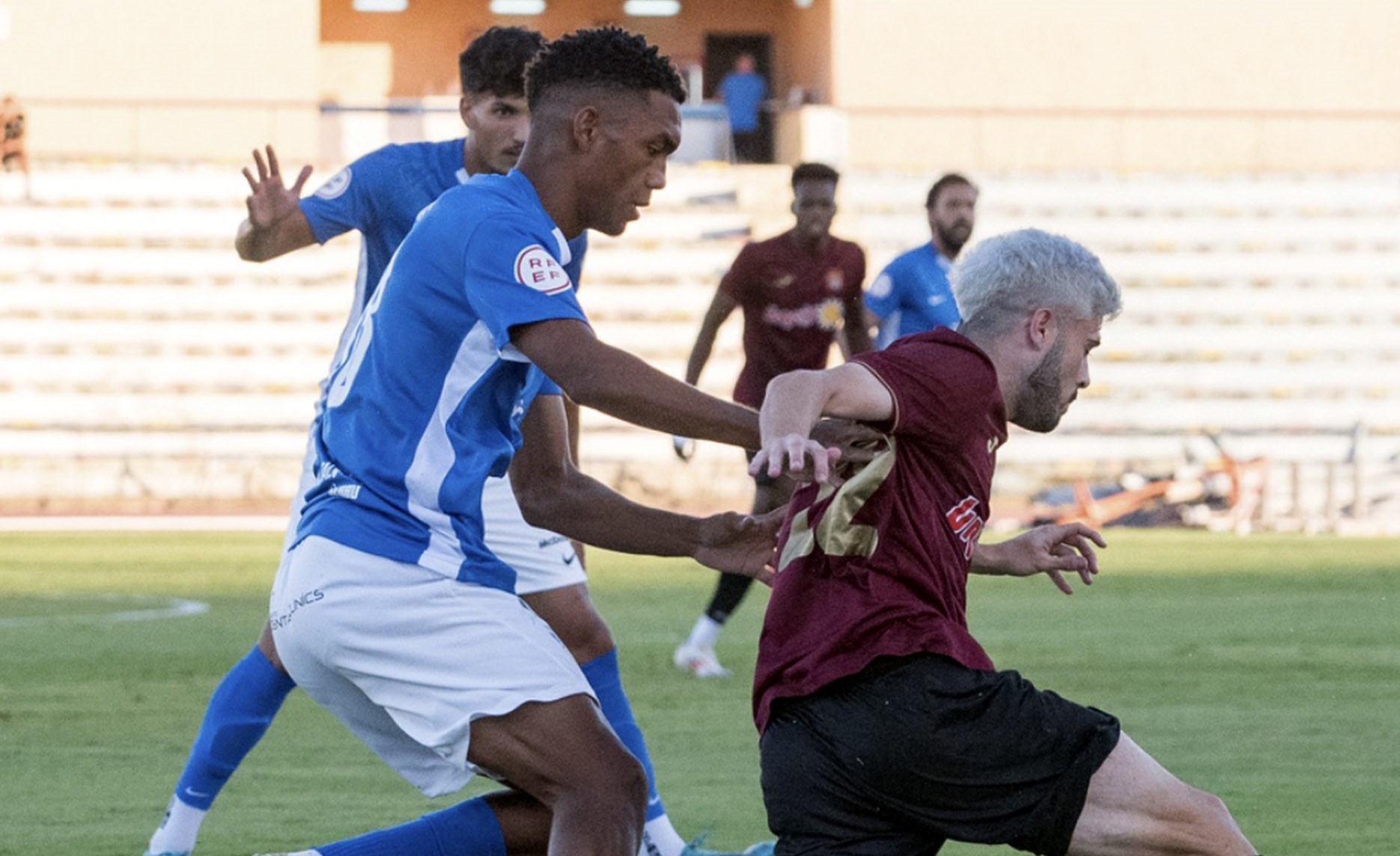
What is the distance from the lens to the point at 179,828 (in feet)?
18.7

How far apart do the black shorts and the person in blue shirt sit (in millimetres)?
7841

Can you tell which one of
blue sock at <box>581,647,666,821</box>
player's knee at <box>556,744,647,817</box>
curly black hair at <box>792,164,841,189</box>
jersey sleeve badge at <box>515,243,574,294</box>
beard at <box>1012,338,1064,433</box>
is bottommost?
blue sock at <box>581,647,666,821</box>

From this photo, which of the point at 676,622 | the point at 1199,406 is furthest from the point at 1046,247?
the point at 1199,406

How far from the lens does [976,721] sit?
4.10 m

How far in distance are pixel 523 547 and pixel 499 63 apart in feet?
4.23

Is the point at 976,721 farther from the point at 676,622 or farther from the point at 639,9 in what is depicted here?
the point at 639,9

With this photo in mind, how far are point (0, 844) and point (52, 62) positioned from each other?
2705 centimetres

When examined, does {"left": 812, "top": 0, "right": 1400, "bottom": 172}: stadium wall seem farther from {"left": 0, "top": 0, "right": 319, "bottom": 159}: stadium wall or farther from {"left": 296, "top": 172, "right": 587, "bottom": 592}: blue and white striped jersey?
{"left": 296, "top": 172, "right": 587, "bottom": 592}: blue and white striped jersey

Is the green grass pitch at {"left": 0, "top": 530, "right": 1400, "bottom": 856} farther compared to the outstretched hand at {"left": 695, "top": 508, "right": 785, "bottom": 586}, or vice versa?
the green grass pitch at {"left": 0, "top": 530, "right": 1400, "bottom": 856}

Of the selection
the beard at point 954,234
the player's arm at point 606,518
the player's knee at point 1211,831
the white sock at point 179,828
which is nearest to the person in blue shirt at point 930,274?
the beard at point 954,234

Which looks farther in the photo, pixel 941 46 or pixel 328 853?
pixel 941 46

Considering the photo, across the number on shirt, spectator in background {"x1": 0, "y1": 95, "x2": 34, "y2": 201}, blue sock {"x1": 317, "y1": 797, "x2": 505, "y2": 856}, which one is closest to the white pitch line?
blue sock {"x1": 317, "y1": 797, "x2": 505, "y2": 856}

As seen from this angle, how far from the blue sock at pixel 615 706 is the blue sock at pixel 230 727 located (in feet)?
2.72

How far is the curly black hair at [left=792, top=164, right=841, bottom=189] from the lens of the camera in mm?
11797
